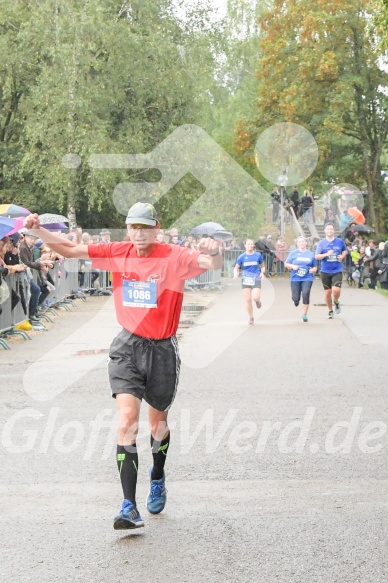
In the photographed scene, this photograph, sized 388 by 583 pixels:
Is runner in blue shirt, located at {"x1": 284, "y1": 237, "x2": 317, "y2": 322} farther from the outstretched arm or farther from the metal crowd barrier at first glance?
the outstretched arm

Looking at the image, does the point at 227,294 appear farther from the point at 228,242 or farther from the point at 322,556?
the point at 322,556

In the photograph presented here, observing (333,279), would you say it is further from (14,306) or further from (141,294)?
(141,294)

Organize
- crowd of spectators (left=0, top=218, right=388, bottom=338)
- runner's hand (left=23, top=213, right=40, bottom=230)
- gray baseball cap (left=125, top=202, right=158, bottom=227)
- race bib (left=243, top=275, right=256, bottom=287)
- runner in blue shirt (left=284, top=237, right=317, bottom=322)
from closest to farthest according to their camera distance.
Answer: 1. runner's hand (left=23, top=213, right=40, bottom=230)
2. gray baseball cap (left=125, top=202, right=158, bottom=227)
3. crowd of spectators (left=0, top=218, right=388, bottom=338)
4. race bib (left=243, top=275, right=256, bottom=287)
5. runner in blue shirt (left=284, top=237, right=317, bottom=322)

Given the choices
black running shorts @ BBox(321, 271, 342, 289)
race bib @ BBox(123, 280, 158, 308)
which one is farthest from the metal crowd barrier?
race bib @ BBox(123, 280, 158, 308)

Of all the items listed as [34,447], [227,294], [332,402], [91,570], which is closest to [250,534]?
[91,570]

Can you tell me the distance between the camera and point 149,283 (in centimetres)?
641

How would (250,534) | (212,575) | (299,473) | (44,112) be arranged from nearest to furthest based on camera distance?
(212,575), (250,534), (299,473), (44,112)

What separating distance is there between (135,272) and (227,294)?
25.1 m

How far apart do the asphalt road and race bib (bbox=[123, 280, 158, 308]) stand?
1.18 metres

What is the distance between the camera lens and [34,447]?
8211 mm

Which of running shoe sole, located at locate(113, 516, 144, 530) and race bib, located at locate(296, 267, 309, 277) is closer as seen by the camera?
running shoe sole, located at locate(113, 516, 144, 530)

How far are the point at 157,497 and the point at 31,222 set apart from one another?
1732 millimetres

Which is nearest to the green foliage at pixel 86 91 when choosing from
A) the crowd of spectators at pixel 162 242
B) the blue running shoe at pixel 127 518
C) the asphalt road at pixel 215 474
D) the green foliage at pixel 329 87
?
the crowd of spectators at pixel 162 242

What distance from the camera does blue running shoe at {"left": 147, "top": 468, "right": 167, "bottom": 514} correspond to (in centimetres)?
624
